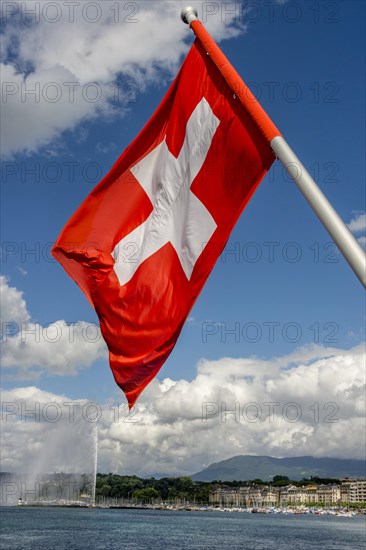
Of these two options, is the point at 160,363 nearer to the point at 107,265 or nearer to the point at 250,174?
the point at 107,265

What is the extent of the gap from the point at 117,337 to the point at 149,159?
249 centimetres

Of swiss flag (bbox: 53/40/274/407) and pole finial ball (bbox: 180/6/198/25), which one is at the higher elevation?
pole finial ball (bbox: 180/6/198/25)

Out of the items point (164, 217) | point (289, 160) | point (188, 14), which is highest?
point (188, 14)

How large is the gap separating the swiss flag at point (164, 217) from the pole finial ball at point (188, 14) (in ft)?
1.30

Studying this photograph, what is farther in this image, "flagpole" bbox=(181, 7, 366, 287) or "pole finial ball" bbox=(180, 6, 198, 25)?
"pole finial ball" bbox=(180, 6, 198, 25)

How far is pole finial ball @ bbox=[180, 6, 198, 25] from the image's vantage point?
8.00 m

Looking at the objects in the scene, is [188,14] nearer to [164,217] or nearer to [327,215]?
[164,217]

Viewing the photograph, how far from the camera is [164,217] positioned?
29.5ft

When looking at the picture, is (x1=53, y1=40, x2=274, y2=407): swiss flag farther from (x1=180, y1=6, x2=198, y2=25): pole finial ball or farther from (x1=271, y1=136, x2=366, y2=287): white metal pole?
(x1=271, y1=136, x2=366, y2=287): white metal pole

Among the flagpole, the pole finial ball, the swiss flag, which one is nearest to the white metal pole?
the flagpole

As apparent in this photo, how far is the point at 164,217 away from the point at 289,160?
3.18 m

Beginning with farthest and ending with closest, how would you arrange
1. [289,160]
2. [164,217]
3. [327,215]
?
[164,217], [289,160], [327,215]

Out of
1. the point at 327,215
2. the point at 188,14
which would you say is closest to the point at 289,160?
the point at 327,215

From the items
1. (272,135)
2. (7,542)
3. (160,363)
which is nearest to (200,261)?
(160,363)
